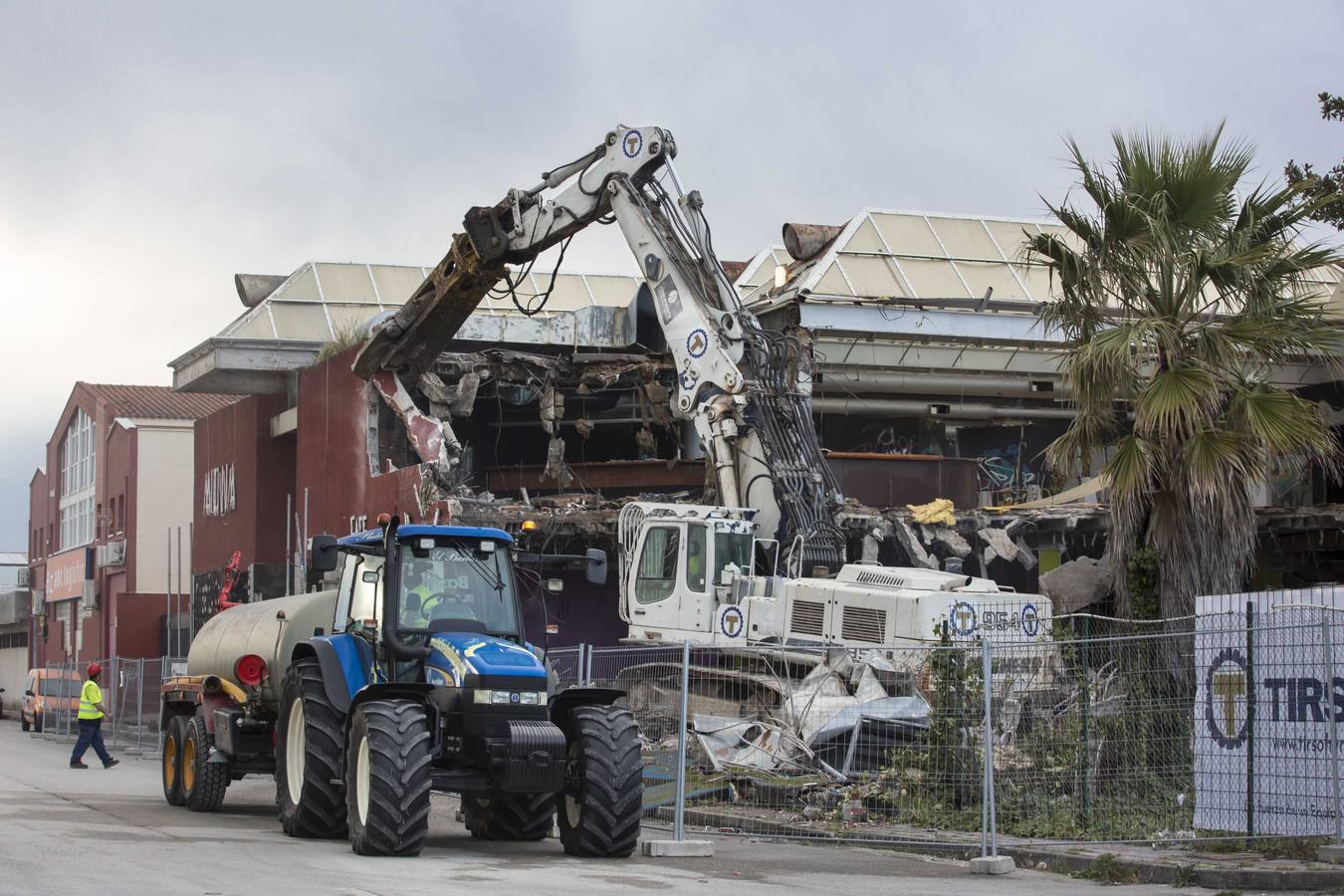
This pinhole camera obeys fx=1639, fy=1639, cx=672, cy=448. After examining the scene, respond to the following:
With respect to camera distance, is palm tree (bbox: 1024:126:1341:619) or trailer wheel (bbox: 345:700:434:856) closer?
trailer wheel (bbox: 345:700:434:856)

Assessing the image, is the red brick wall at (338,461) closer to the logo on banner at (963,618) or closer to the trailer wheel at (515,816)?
the logo on banner at (963,618)

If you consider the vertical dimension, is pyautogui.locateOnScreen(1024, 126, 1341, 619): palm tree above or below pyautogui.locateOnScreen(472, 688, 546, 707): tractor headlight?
above

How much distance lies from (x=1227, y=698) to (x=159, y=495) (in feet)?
154

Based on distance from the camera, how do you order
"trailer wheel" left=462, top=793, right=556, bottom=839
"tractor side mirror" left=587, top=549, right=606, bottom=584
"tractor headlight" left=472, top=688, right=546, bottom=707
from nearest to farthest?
"tractor headlight" left=472, top=688, right=546, bottom=707, "tractor side mirror" left=587, top=549, right=606, bottom=584, "trailer wheel" left=462, top=793, right=556, bottom=839

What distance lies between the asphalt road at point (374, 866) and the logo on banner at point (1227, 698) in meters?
1.72

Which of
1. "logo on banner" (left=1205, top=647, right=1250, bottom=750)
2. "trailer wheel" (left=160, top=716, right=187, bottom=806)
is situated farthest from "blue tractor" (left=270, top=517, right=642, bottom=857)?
"logo on banner" (left=1205, top=647, right=1250, bottom=750)

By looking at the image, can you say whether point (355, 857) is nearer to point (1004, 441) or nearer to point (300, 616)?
point (300, 616)

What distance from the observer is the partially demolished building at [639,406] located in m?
28.7

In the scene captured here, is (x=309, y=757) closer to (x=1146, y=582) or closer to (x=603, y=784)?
(x=603, y=784)

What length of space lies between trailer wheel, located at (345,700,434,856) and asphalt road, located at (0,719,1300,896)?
7.3 inches

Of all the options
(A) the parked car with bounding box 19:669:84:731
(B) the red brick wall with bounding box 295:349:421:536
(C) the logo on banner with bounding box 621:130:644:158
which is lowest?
(A) the parked car with bounding box 19:669:84:731

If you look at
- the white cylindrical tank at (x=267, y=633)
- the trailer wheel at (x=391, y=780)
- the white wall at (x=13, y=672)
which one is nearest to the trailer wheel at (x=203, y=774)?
the white cylindrical tank at (x=267, y=633)

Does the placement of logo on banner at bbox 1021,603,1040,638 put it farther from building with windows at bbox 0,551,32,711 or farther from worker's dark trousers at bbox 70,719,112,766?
building with windows at bbox 0,551,32,711

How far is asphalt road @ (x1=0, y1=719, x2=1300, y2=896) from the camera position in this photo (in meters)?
11.0
